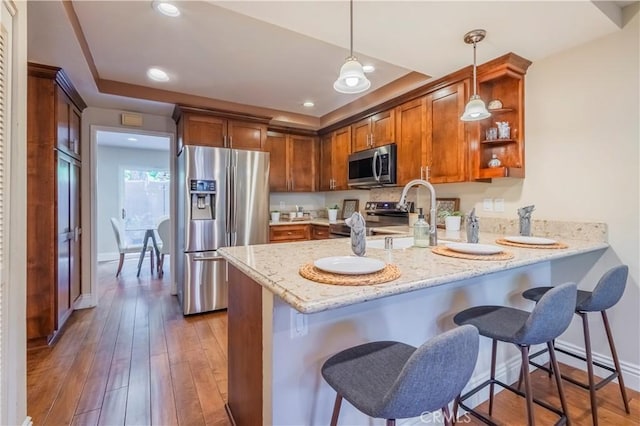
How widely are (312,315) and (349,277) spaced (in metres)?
0.30

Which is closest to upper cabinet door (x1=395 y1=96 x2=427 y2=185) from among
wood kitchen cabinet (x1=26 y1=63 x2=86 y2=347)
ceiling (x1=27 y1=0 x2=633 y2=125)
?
ceiling (x1=27 y1=0 x2=633 y2=125)

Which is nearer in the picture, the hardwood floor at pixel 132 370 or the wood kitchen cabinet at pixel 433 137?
the hardwood floor at pixel 132 370

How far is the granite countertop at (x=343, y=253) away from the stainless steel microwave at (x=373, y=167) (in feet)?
5.36

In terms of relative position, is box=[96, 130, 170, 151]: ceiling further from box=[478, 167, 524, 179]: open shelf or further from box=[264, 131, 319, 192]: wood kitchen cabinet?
box=[478, 167, 524, 179]: open shelf

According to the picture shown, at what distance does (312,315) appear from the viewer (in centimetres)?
125

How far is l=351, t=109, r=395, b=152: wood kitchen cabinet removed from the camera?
3348 mm

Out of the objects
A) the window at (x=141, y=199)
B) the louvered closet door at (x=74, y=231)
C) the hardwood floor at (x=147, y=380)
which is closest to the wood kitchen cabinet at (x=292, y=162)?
the hardwood floor at (x=147, y=380)

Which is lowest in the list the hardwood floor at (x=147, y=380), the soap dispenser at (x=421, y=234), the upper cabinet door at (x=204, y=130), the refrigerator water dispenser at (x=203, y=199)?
the hardwood floor at (x=147, y=380)

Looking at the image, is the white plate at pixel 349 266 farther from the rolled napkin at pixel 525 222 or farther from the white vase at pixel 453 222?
the white vase at pixel 453 222

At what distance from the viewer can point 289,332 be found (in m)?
1.19

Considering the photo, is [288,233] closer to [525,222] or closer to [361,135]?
[361,135]

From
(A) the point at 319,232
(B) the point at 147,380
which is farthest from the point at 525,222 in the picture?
(B) the point at 147,380

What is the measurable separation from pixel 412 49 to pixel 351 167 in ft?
6.05

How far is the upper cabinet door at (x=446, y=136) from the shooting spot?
2600mm
